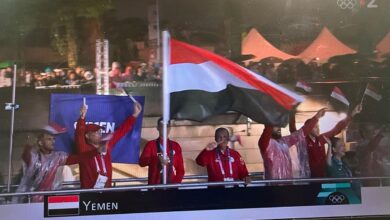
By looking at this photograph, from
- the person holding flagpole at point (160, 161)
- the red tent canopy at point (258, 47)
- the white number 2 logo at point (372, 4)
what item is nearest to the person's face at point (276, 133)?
the red tent canopy at point (258, 47)

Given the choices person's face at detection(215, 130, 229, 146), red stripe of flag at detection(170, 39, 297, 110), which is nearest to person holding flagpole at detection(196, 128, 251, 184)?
person's face at detection(215, 130, 229, 146)

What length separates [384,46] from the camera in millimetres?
4441

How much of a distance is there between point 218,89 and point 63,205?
1.62 m

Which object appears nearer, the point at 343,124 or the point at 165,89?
the point at 165,89

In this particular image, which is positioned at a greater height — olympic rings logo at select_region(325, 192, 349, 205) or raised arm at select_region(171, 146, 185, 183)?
raised arm at select_region(171, 146, 185, 183)

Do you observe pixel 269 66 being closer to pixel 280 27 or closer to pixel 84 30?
pixel 280 27

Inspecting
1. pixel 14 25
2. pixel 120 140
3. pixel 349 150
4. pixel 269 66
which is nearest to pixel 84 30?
pixel 14 25

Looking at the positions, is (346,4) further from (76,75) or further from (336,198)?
(76,75)

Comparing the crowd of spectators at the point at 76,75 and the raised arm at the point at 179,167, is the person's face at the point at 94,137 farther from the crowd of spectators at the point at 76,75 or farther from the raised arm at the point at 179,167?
the raised arm at the point at 179,167

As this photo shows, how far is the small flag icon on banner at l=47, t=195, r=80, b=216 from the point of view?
4.09 meters

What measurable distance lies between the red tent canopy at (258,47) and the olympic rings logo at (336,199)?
1.28m

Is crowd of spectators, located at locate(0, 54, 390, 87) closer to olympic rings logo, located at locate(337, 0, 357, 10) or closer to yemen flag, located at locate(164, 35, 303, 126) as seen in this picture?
yemen flag, located at locate(164, 35, 303, 126)

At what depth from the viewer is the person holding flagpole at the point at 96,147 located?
13.6 ft

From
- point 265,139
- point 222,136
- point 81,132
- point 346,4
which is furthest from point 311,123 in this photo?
point 81,132
